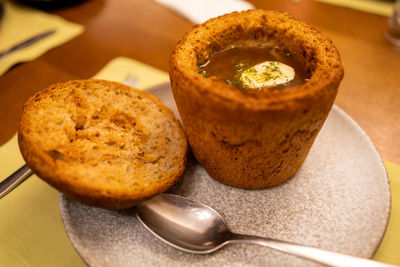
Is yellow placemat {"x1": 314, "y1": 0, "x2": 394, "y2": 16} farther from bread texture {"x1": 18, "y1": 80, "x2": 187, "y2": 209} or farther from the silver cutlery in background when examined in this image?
the silver cutlery in background

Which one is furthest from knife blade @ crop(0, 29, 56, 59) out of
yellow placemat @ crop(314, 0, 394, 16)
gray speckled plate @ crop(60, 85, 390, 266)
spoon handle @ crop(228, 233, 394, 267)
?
yellow placemat @ crop(314, 0, 394, 16)

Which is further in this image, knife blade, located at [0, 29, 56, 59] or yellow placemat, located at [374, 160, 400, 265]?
knife blade, located at [0, 29, 56, 59]

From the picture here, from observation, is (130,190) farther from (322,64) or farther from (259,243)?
(322,64)

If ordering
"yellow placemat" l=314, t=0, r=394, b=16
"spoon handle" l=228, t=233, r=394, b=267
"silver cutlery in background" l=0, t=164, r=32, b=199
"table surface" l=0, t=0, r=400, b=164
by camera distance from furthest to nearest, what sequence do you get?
"yellow placemat" l=314, t=0, r=394, b=16
"table surface" l=0, t=0, r=400, b=164
"silver cutlery in background" l=0, t=164, r=32, b=199
"spoon handle" l=228, t=233, r=394, b=267

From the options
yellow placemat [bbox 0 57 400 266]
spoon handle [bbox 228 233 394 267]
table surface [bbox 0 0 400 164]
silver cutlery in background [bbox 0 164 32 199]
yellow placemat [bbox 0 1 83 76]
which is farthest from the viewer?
yellow placemat [bbox 0 1 83 76]

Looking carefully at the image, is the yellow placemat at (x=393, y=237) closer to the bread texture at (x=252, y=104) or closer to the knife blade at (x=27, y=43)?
the bread texture at (x=252, y=104)

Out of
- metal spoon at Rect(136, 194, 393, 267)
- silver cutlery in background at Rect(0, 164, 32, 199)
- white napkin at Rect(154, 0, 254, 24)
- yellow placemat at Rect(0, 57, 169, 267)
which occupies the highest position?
white napkin at Rect(154, 0, 254, 24)

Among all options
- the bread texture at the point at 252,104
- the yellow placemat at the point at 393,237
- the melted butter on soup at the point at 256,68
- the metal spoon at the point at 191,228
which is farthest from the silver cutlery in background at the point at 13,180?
the yellow placemat at the point at 393,237

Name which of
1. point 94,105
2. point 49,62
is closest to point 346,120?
point 94,105
